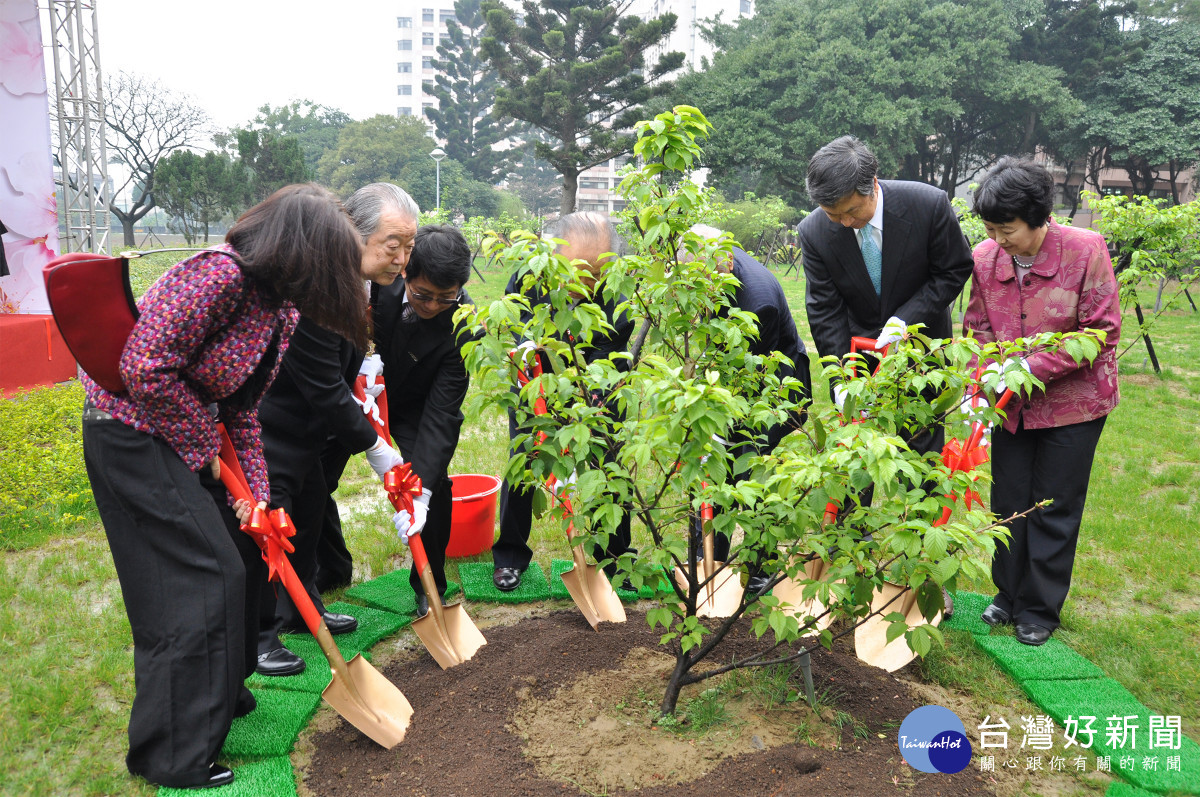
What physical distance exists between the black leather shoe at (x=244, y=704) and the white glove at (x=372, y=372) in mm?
1153

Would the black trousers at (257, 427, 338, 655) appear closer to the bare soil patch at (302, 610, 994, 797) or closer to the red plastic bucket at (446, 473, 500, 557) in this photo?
the bare soil patch at (302, 610, 994, 797)

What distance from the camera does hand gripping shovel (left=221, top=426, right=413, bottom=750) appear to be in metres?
2.35

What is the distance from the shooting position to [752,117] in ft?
93.0

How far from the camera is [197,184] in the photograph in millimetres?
29656

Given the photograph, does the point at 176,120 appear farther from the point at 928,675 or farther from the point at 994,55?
the point at 928,675

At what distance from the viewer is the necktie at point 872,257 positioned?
3.45m

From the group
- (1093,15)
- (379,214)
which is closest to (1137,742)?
(379,214)

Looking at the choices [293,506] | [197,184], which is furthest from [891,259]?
[197,184]

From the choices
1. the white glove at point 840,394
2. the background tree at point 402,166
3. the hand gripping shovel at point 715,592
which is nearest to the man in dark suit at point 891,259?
the white glove at point 840,394

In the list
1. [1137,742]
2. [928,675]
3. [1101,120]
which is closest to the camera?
[1137,742]

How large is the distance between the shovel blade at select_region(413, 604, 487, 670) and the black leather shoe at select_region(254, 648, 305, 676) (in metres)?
0.44

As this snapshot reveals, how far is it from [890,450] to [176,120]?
114ft

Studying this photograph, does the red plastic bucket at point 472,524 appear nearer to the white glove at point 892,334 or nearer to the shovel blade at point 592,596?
the shovel blade at point 592,596

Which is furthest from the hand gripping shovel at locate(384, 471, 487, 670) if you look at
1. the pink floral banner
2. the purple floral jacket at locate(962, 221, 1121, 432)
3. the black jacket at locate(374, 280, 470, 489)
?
the pink floral banner
